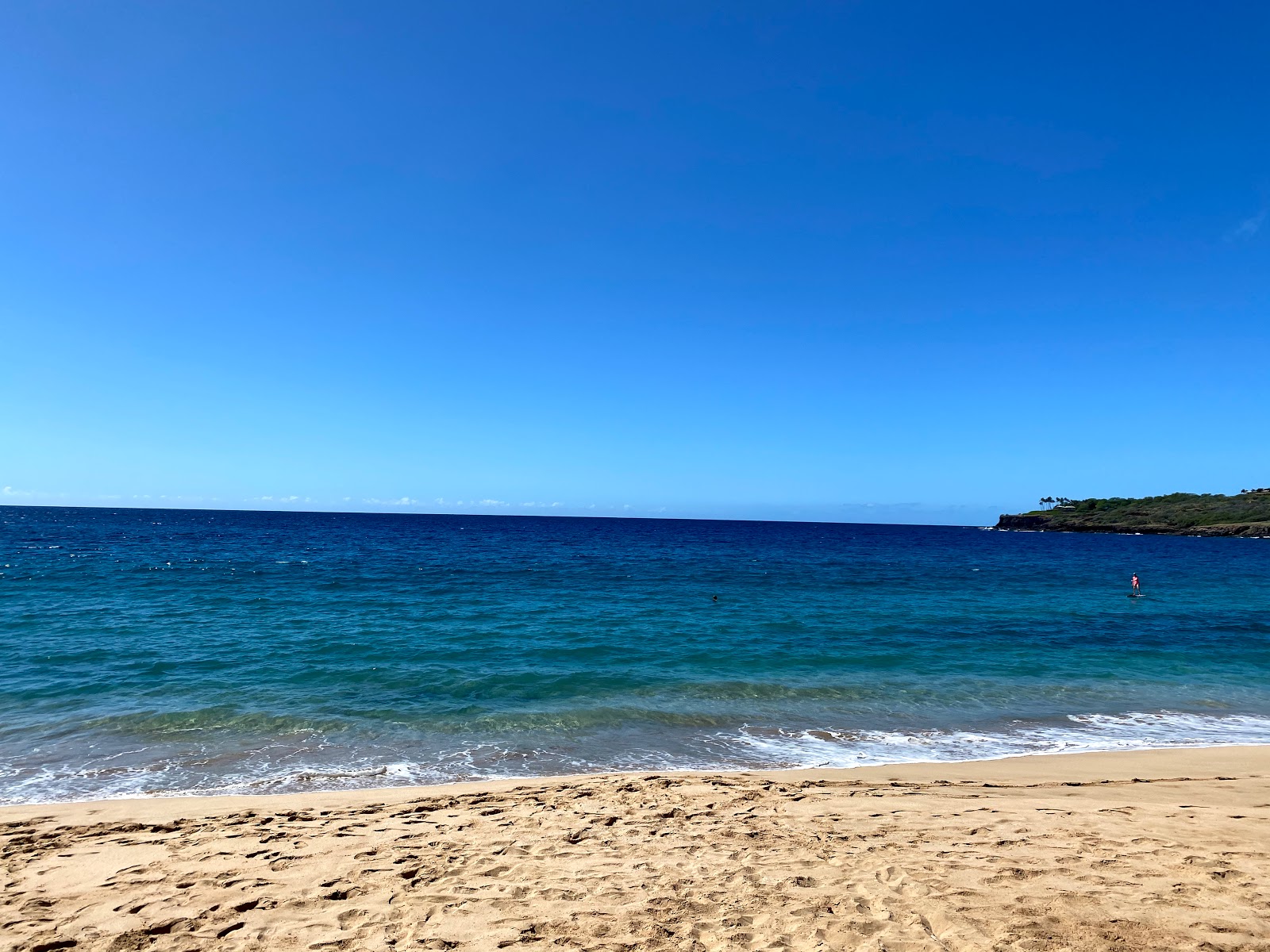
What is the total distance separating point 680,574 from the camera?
158 feet

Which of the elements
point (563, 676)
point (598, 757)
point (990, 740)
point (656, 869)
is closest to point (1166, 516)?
point (990, 740)

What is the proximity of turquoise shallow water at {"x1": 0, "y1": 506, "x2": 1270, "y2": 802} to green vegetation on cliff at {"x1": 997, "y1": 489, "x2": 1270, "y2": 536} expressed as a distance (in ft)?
368

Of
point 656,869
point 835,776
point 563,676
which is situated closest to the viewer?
point 656,869

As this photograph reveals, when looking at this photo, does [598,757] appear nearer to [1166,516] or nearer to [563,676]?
[563,676]

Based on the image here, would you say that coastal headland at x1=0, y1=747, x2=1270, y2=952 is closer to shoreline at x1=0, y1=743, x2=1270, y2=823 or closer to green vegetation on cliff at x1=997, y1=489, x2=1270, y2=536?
shoreline at x1=0, y1=743, x2=1270, y2=823

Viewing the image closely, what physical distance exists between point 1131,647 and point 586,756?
74.1ft

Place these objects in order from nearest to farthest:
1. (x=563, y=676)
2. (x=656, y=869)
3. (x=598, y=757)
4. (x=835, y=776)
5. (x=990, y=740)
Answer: (x=656, y=869) → (x=835, y=776) → (x=598, y=757) → (x=990, y=740) → (x=563, y=676)

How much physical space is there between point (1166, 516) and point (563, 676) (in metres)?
171

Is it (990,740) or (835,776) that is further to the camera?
(990,740)

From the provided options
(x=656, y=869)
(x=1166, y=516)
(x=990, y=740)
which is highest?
(x=1166, y=516)

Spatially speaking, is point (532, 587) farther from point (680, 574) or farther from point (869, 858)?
point (869, 858)

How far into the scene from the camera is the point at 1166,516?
140 meters

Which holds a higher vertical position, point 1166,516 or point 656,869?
point 1166,516

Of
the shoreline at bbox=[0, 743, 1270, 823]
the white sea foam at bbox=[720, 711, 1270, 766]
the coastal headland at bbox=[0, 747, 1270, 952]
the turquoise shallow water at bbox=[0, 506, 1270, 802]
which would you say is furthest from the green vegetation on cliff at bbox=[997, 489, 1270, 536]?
the coastal headland at bbox=[0, 747, 1270, 952]
